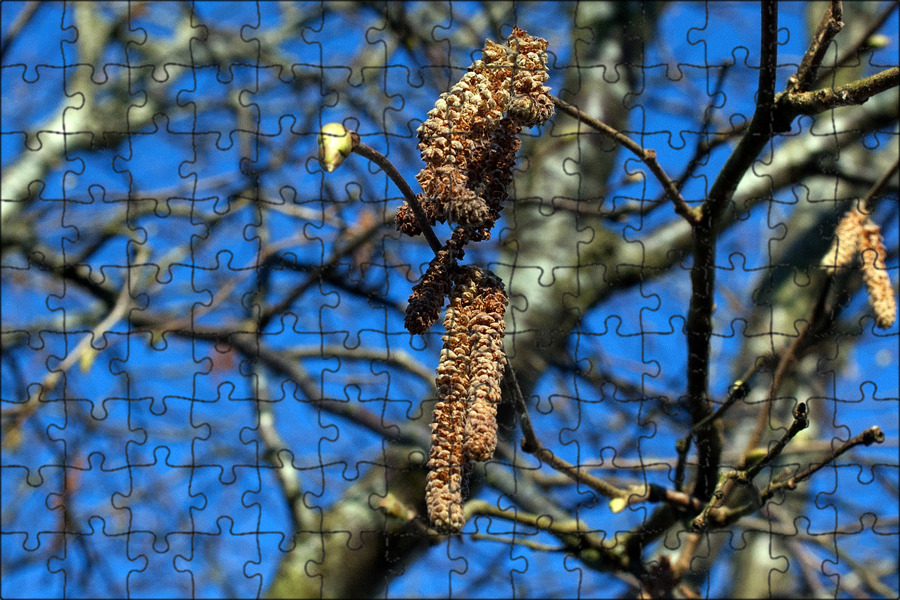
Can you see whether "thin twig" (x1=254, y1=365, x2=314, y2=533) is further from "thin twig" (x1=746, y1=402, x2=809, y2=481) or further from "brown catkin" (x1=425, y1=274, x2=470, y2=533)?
"brown catkin" (x1=425, y1=274, x2=470, y2=533)

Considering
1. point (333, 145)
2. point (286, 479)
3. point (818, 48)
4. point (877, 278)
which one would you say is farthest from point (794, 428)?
point (286, 479)

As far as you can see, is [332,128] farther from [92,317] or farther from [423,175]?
[92,317]

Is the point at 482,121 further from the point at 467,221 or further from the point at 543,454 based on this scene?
the point at 543,454

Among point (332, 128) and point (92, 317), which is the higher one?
point (92, 317)

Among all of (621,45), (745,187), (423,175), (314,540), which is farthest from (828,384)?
(423,175)

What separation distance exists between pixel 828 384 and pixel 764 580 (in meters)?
Answer: 0.89

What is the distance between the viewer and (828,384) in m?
3.47

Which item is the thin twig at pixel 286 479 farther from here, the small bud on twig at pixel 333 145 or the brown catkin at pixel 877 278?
the small bud on twig at pixel 333 145

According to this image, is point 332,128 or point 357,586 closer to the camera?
point 332,128

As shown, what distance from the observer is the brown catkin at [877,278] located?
122 centimetres

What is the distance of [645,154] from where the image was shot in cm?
125

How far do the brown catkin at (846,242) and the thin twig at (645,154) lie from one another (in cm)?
18

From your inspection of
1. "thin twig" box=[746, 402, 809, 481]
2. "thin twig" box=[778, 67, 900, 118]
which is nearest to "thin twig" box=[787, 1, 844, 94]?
"thin twig" box=[778, 67, 900, 118]

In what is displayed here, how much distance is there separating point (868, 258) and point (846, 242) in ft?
0.11
